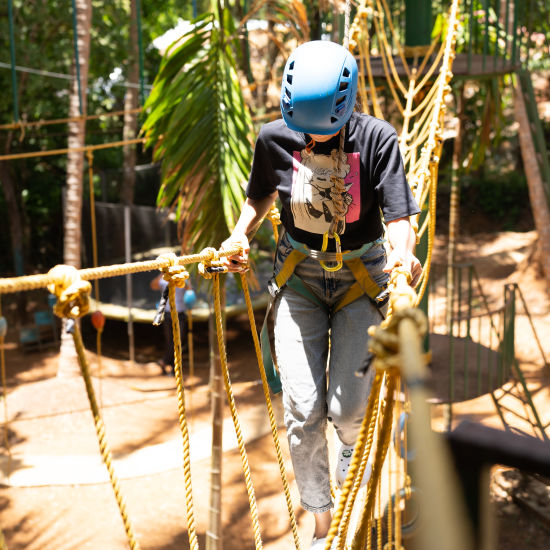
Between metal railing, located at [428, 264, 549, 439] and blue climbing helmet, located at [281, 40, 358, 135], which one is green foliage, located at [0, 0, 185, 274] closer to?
metal railing, located at [428, 264, 549, 439]

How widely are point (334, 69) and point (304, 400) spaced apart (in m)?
0.90

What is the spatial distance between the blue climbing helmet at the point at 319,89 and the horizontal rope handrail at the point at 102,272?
420mm

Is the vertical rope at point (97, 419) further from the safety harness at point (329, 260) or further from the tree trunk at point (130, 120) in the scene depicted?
the tree trunk at point (130, 120)

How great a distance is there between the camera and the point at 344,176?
188 cm

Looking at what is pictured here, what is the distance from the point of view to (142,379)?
821 cm

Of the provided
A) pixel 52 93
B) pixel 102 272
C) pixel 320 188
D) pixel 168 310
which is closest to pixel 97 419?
pixel 102 272

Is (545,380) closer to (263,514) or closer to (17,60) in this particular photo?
(263,514)

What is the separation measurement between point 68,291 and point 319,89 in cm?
82

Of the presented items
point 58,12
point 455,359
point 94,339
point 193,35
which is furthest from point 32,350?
point 193,35

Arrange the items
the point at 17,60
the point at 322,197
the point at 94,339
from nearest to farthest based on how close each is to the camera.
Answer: the point at 322,197
the point at 17,60
the point at 94,339

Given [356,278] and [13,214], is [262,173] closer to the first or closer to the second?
[356,278]

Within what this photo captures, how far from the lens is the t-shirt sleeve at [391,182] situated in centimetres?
176

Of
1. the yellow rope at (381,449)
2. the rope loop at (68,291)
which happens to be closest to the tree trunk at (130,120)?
the rope loop at (68,291)

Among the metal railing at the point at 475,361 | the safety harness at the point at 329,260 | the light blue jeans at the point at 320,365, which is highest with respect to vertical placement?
the safety harness at the point at 329,260
